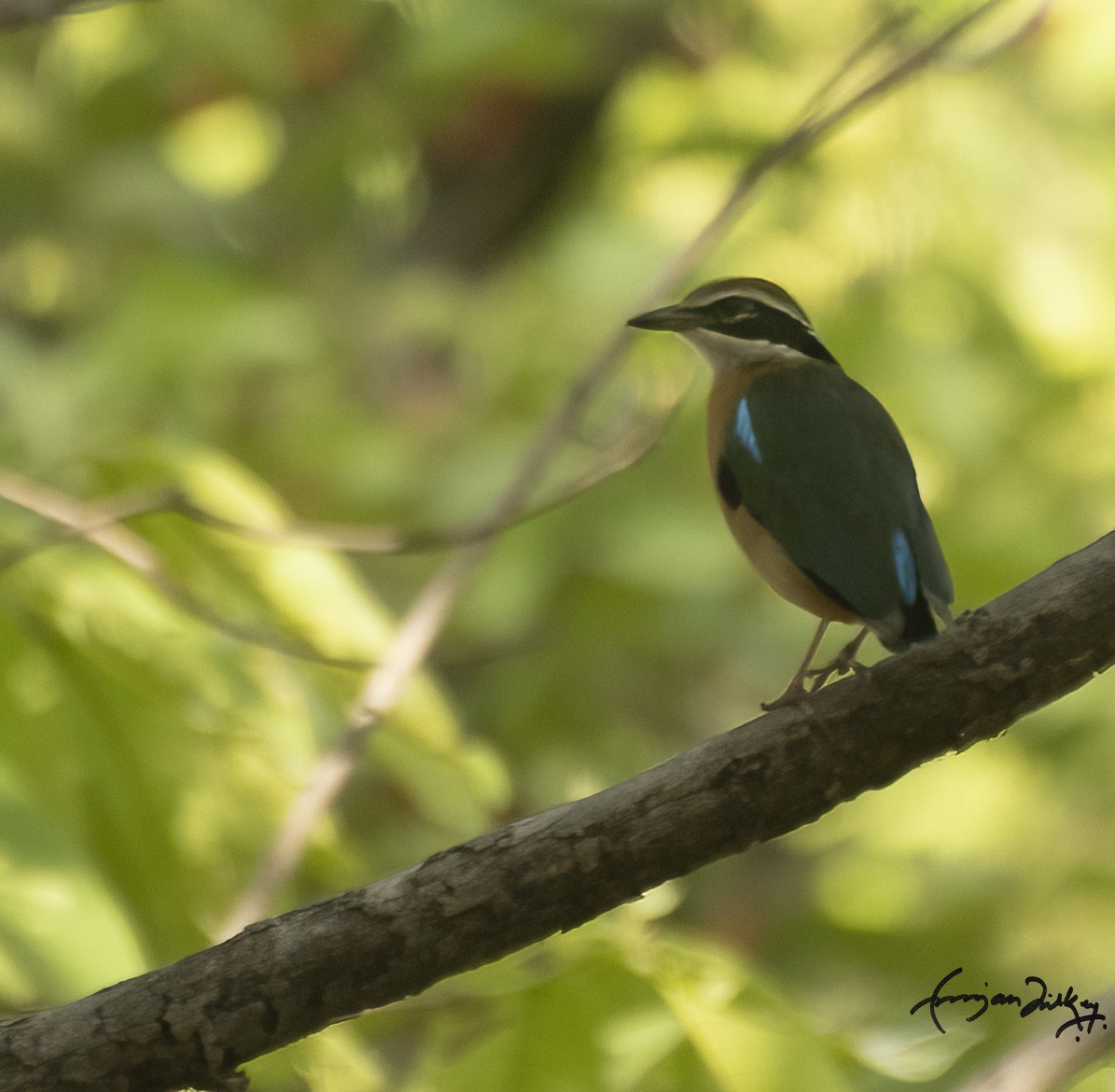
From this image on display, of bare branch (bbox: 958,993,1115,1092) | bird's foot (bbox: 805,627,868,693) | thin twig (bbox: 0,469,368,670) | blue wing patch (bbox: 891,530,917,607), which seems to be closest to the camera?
bare branch (bbox: 958,993,1115,1092)

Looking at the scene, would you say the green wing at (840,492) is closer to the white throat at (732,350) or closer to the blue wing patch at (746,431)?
the blue wing patch at (746,431)

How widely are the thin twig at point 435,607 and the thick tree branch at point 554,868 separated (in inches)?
25.6

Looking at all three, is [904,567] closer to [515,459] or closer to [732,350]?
[732,350]

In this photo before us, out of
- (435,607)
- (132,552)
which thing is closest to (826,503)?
(435,607)

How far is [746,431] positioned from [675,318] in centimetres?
61

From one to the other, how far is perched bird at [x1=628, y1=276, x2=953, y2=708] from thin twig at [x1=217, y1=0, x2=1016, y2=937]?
0.37 m

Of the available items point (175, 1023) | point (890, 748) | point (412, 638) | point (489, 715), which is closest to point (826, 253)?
point (489, 715)

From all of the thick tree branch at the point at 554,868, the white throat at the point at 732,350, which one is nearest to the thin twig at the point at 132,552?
the thick tree branch at the point at 554,868

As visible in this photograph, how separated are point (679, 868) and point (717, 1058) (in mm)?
369

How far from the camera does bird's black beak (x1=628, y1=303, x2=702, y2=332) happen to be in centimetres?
362

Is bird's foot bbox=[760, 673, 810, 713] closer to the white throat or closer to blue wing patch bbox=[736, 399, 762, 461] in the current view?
blue wing patch bbox=[736, 399, 762, 461]

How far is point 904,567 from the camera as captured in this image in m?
2.74

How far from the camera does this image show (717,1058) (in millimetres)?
2490

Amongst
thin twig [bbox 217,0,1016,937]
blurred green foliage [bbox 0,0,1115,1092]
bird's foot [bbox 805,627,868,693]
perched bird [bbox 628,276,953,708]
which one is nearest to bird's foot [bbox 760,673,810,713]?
perched bird [bbox 628,276,953,708]
